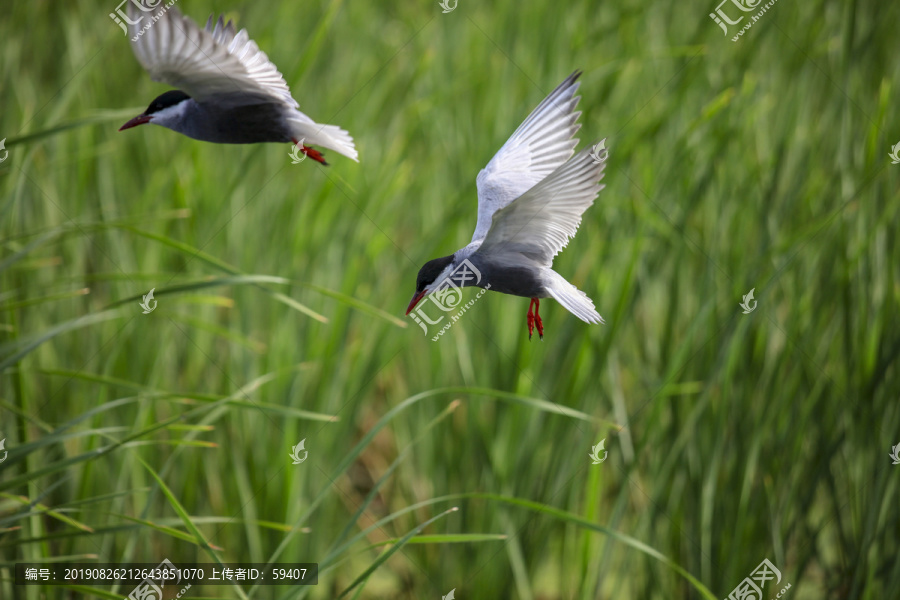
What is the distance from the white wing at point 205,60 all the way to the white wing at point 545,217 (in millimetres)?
294

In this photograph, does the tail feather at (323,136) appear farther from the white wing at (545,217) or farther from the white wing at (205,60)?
the white wing at (545,217)

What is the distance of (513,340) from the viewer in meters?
2.81

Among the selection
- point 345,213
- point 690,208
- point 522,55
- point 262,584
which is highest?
point 522,55

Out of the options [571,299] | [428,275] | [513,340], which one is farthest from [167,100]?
[513,340]

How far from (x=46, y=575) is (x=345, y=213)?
205 cm

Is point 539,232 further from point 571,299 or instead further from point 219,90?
point 219,90

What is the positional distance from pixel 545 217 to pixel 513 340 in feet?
6.63

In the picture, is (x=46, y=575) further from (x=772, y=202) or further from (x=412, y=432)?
(x=772, y=202)

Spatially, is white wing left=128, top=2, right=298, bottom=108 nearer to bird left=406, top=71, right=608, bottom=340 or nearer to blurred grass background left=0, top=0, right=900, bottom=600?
bird left=406, top=71, right=608, bottom=340

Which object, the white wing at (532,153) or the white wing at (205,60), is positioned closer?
the white wing at (205,60)

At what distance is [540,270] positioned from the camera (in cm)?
79

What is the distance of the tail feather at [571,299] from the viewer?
611 millimetres

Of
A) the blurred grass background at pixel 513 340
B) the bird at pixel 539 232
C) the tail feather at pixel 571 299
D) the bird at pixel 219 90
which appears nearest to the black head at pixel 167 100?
the bird at pixel 219 90

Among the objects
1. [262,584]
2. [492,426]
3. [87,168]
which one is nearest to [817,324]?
[492,426]
